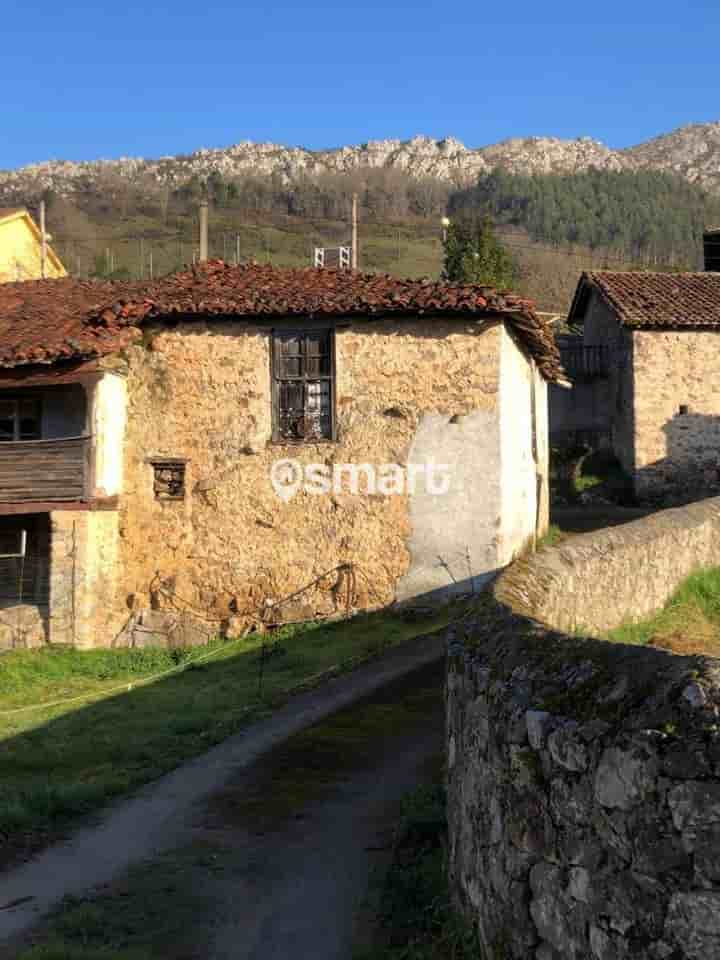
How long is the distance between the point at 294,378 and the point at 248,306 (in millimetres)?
1422

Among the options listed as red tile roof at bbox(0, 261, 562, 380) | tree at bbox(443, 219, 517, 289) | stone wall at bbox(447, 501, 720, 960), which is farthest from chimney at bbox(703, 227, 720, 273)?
stone wall at bbox(447, 501, 720, 960)

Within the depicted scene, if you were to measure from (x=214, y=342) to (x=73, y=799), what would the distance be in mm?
10589

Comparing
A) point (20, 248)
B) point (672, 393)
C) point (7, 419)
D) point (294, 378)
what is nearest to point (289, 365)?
point (294, 378)

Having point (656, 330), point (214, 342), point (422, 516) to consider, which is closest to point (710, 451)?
point (656, 330)

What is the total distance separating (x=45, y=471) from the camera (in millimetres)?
18391

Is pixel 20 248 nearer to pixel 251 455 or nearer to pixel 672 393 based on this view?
pixel 672 393

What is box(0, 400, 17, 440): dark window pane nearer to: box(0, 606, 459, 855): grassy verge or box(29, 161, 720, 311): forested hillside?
box(0, 606, 459, 855): grassy verge

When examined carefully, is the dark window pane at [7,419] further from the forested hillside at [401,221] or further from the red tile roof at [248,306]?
the forested hillside at [401,221]

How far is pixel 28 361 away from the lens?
18344mm

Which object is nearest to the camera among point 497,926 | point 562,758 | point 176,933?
point 562,758

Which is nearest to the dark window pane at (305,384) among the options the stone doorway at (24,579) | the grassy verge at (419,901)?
the stone doorway at (24,579)

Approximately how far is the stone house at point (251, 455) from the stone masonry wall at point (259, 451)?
0.08 ft

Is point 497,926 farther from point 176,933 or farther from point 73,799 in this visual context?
point 73,799

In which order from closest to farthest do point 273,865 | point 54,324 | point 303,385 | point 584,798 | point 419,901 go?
point 584,798 < point 419,901 < point 273,865 < point 303,385 < point 54,324
